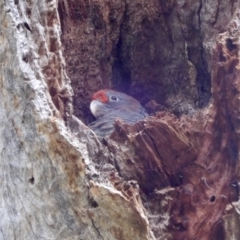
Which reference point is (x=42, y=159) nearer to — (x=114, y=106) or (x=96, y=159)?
(x=96, y=159)

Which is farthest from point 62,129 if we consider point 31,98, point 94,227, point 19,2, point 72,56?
point 72,56

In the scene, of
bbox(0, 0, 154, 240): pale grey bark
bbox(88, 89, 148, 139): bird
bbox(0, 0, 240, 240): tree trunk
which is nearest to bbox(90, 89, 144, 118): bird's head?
bbox(88, 89, 148, 139): bird

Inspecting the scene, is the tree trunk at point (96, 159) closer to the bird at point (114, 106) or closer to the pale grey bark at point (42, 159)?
the pale grey bark at point (42, 159)

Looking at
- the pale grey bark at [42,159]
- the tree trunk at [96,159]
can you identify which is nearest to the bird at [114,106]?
the tree trunk at [96,159]

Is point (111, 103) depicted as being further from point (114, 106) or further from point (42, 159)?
point (42, 159)

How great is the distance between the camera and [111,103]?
318 cm

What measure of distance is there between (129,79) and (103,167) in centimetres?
125

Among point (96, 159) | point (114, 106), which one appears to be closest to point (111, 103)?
point (114, 106)

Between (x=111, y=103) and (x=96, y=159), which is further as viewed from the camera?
(x=111, y=103)

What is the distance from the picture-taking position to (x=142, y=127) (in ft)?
7.25

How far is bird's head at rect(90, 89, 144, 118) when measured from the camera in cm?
312

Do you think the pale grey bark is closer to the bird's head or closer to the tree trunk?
the tree trunk

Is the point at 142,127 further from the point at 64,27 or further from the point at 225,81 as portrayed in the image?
the point at 64,27

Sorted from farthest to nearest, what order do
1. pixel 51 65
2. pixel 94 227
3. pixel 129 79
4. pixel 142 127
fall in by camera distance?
pixel 129 79
pixel 142 127
pixel 51 65
pixel 94 227
